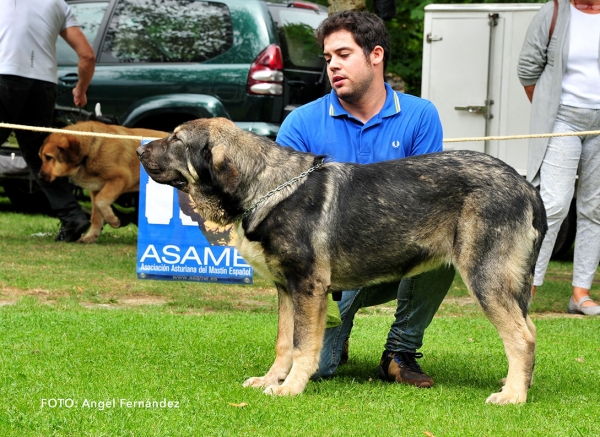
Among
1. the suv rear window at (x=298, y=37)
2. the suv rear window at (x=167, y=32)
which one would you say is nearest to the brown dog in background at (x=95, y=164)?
the suv rear window at (x=167, y=32)

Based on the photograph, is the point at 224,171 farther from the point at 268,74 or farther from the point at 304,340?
the point at 268,74

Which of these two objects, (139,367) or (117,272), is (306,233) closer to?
(139,367)

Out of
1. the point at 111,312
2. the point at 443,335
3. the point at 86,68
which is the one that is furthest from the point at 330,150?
the point at 86,68

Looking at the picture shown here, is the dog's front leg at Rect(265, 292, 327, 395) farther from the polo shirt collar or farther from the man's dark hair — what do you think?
the man's dark hair

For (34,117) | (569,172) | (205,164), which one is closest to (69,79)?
(34,117)

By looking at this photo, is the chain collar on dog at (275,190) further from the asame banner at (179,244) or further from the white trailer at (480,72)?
the white trailer at (480,72)

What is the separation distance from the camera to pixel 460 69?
11195mm

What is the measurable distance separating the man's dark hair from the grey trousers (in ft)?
7.88

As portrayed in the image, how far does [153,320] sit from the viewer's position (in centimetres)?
634

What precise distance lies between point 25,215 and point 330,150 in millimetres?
9325

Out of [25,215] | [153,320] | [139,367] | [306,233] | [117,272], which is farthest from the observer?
[25,215]

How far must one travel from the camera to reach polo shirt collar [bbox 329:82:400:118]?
5203mm

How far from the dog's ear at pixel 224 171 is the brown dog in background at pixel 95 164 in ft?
17.9

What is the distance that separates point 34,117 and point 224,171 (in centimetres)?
564
